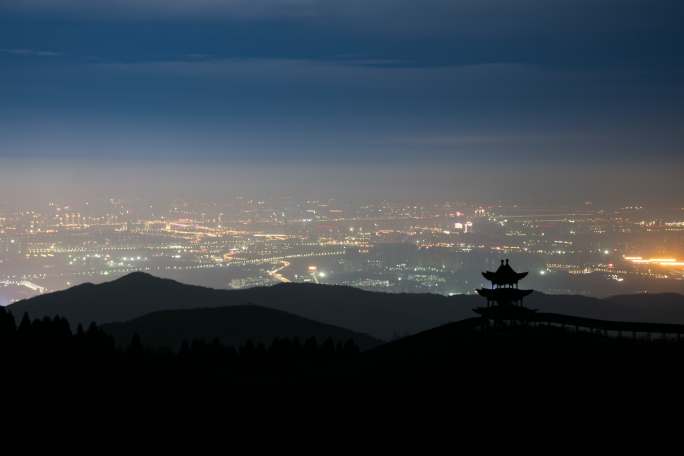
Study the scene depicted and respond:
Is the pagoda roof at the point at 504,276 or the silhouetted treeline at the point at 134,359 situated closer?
the pagoda roof at the point at 504,276

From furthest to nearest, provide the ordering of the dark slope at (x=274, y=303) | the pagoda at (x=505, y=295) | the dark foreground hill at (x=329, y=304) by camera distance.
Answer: the dark slope at (x=274, y=303)
the dark foreground hill at (x=329, y=304)
the pagoda at (x=505, y=295)

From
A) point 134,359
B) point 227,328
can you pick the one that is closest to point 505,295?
point 134,359

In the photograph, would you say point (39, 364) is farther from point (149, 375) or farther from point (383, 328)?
point (383, 328)

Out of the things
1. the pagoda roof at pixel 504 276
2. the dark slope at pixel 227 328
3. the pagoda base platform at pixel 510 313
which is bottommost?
the dark slope at pixel 227 328

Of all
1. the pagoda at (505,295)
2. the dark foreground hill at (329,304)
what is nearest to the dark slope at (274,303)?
the dark foreground hill at (329,304)

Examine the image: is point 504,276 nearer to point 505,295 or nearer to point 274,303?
point 505,295

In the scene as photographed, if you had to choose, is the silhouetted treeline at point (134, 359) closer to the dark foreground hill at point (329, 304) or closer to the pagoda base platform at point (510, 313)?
the pagoda base platform at point (510, 313)
